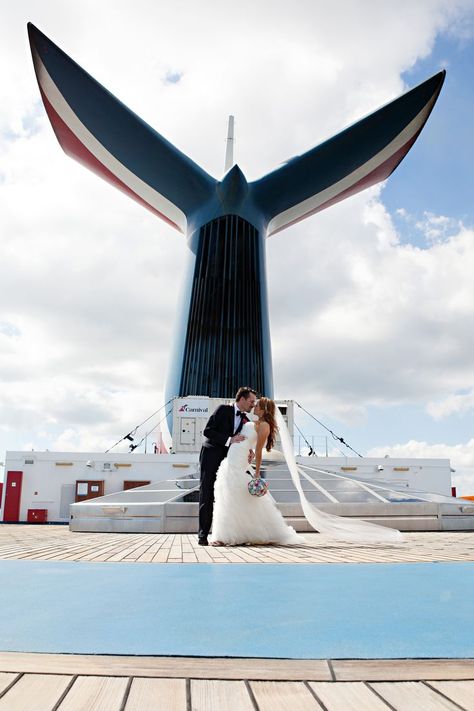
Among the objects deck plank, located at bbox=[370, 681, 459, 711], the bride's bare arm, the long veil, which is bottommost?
deck plank, located at bbox=[370, 681, 459, 711]

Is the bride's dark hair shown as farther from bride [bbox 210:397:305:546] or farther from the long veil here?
the long veil

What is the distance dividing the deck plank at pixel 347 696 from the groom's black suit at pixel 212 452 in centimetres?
423

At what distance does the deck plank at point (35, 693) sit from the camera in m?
1.43

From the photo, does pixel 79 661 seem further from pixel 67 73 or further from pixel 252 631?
pixel 67 73

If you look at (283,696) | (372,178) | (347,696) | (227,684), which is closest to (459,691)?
(347,696)

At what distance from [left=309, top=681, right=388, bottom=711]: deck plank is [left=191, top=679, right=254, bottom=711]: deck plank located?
207 millimetres

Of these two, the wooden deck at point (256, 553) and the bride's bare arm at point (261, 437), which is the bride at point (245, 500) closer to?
the bride's bare arm at point (261, 437)

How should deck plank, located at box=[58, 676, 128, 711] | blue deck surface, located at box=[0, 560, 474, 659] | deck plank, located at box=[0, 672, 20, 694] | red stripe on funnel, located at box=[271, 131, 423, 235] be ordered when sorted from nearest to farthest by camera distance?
deck plank, located at box=[58, 676, 128, 711], deck plank, located at box=[0, 672, 20, 694], blue deck surface, located at box=[0, 560, 474, 659], red stripe on funnel, located at box=[271, 131, 423, 235]

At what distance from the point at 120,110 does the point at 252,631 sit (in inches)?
1009

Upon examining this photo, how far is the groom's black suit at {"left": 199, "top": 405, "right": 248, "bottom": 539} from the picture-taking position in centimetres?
584

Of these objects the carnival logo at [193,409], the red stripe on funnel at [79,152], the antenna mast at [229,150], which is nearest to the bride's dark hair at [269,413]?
the carnival logo at [193,409]

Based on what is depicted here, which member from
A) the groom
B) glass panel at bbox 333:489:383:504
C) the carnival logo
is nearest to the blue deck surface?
the groom

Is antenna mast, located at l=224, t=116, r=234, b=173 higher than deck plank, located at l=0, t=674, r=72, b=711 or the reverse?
higher

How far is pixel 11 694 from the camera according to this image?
1.50 metres
